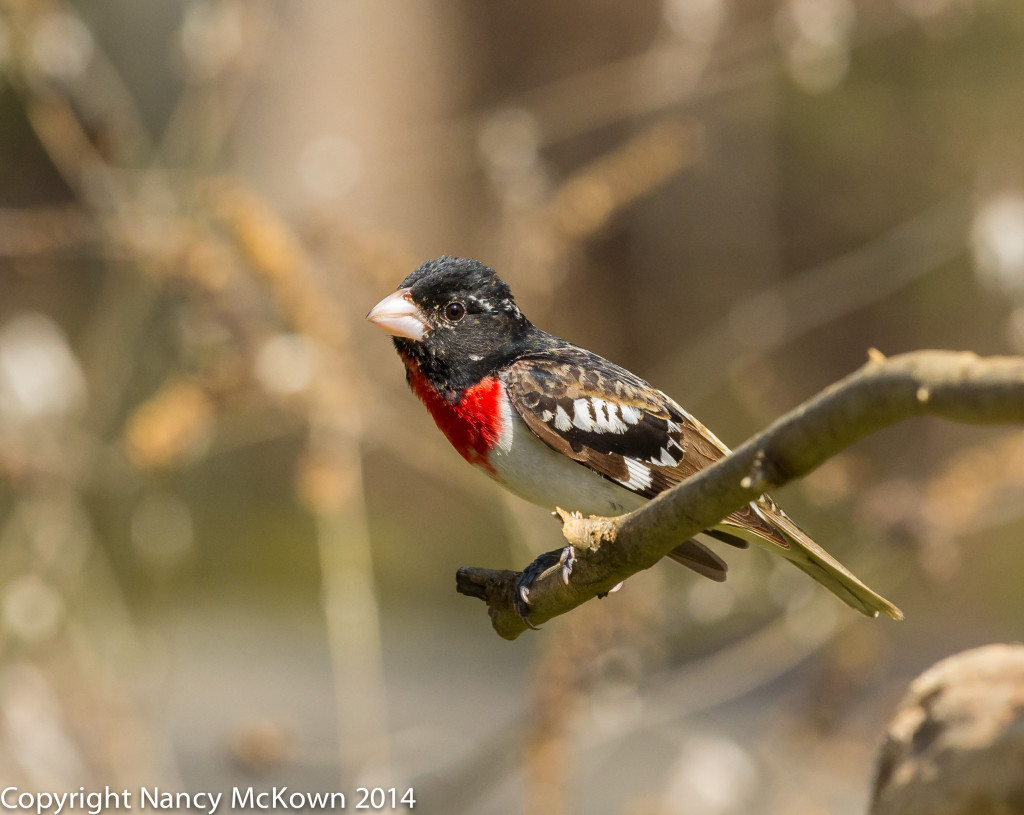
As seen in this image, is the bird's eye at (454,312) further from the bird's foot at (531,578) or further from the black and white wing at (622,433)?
the bird's foot at (531,578)

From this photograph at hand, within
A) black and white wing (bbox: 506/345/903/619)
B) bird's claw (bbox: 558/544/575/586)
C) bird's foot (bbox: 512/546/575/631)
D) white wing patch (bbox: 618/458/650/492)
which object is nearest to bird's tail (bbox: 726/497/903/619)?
black and white wing (bbox: 506/345/903/619)

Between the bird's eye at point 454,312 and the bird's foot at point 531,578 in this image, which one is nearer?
the bird's foot at point 531,578

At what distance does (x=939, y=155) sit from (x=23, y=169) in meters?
7.45

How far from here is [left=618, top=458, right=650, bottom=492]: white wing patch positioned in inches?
100.0

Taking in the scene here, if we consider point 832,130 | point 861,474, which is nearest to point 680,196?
point 832,130

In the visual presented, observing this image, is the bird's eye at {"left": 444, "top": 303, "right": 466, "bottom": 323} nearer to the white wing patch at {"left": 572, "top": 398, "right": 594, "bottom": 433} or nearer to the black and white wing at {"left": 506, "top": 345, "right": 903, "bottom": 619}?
the black and white wing at {"left": 506, "top": 345, "right": 903, "bottom": 619}

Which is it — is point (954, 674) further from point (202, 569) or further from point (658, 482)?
point (202, 569)

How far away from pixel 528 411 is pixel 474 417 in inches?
4.8

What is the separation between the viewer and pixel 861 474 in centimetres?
420

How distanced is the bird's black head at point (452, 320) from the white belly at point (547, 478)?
144mm

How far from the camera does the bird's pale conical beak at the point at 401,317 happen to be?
8.13ft

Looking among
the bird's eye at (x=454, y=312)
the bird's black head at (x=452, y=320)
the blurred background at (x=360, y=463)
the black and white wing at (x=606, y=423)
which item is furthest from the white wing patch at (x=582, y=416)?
the blurred background at (x=360, y=463)

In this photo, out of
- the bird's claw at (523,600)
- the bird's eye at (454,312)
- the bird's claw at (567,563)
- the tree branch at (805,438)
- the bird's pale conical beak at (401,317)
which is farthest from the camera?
the bird's eye at (454,312)

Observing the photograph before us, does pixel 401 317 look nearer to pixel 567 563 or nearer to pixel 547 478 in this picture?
pixel 547 478
